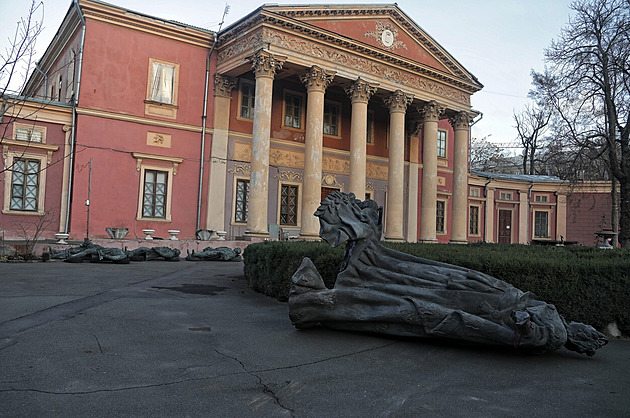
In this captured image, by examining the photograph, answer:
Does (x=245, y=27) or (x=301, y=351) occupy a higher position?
(x=245, y=27)

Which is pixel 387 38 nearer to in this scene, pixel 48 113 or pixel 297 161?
pixel 297 161

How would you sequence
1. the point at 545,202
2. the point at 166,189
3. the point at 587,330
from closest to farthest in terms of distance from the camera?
1. the point at 587,330
2. the point at 166,189
3. the point at 545,202

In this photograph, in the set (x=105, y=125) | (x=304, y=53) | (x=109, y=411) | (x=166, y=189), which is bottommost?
(x=109, y=411)

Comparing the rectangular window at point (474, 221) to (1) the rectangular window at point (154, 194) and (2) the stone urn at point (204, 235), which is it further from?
(1) the rectangular window at point (154, 194)

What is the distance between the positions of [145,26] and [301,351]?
18.4 metres

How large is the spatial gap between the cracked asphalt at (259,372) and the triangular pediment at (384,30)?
1586cm

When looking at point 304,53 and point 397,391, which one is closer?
point 397,391

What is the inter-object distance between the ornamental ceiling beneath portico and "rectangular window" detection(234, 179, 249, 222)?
4698 mm

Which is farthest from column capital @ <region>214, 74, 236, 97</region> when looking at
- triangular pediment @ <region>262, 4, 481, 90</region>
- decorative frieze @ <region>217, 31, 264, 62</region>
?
triangular pediment @ <region>262, 4, 481, 90</region>

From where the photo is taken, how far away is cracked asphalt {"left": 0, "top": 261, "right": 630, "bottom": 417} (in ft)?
10.1

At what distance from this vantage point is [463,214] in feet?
81.9

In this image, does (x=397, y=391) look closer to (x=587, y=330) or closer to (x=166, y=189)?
(x=587, y=330)

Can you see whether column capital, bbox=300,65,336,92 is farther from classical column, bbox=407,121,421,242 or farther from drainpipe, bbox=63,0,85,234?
classical column, bbox=407,121,421,242

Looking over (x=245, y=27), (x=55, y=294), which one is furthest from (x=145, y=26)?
(x=55, y=294)
